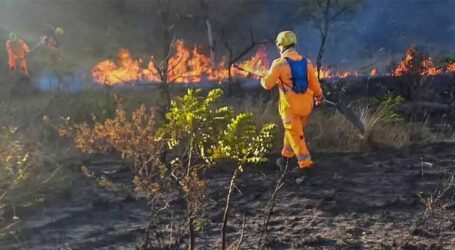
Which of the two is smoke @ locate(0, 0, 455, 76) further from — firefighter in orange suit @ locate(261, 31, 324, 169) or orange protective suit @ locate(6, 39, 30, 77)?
firefighter in orange suit @ locate(261, 31, 324, 169)

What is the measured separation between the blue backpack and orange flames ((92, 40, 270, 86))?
6.30m

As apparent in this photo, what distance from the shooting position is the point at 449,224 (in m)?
5.65

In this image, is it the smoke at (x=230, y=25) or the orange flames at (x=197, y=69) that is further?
the smoke at (x=230, y=25)

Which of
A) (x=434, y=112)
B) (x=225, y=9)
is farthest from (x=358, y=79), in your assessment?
(x=225, y=9)

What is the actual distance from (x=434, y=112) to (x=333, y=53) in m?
11.3

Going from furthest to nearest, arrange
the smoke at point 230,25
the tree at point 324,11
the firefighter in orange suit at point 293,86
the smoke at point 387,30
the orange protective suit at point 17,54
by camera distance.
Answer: the smoke at point 230,25
the smoke at point 387,30
the orange protective suit at point 17,54
the tree at point 324,11
the firefighter in orange suit at point 293,86

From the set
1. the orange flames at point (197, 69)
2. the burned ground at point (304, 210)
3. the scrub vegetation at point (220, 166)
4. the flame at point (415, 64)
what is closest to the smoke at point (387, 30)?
the orange flames at point (197, 69)

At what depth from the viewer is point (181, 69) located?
1639 centimetres

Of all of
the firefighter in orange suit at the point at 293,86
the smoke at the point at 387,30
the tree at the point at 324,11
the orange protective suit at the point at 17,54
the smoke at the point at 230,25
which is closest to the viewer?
the firefighter in orange suit at the point at 293,86

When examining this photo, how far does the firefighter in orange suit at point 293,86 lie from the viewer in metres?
7.18

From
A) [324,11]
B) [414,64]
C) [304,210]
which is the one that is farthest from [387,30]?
[304,210]

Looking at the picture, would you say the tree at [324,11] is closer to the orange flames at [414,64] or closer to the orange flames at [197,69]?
the orange flames at [197,69]

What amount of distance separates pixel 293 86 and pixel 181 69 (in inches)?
367

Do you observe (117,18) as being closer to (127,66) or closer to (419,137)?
(127,66)
